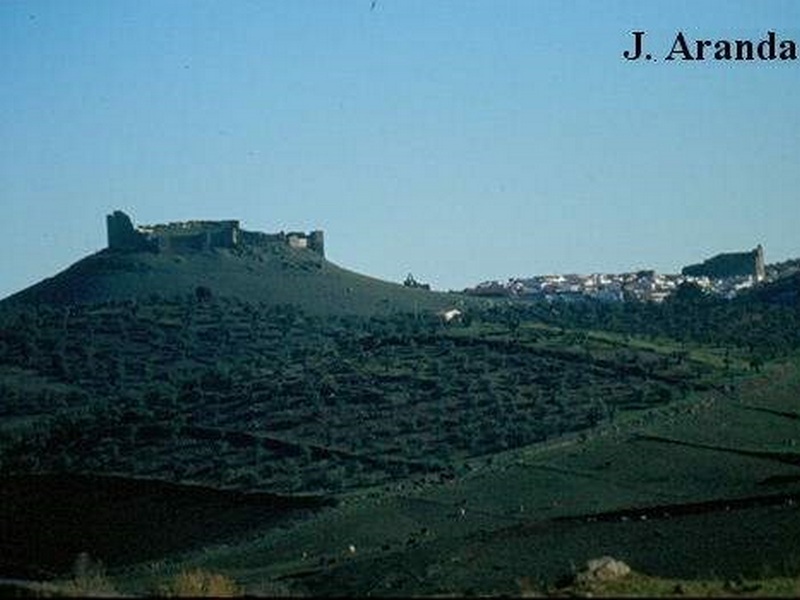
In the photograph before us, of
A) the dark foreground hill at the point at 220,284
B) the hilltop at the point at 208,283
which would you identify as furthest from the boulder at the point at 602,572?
the dark foreground hill at the point at 220,284

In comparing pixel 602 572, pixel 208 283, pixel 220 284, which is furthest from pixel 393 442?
pixel 208 283

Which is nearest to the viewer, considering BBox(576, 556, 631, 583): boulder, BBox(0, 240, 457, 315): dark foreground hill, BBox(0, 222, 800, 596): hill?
BBox(576, 556, 631, 583): boulder

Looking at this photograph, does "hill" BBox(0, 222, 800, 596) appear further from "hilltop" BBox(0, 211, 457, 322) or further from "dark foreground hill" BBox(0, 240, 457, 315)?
"hilltop" BBox(0, 211, 457, 322)

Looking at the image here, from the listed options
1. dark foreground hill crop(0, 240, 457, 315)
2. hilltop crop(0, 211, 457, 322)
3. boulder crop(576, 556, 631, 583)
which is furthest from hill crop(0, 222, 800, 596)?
hilltop crop(0, 211, 457, 322)

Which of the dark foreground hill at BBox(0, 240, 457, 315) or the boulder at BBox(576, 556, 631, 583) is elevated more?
the dark foreground hill at BBox(0, 240, 457, 315)

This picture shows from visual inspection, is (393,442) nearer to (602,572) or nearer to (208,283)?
(602,572)

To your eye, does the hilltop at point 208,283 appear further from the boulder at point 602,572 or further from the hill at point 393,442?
the boulder at point 602,572

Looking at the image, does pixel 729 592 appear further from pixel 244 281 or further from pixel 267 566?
pixel 244 281

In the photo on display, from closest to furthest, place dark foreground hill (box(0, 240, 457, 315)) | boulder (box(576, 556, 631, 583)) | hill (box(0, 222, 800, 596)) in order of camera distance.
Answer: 1. boulder (box(576, 556, 631, 583))
2. hill (box(0, 222, 800, 596))
3. dark foreground hill (box(0, 240, 457, 315))
